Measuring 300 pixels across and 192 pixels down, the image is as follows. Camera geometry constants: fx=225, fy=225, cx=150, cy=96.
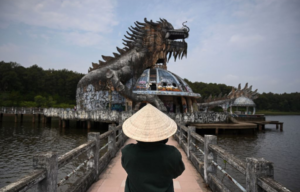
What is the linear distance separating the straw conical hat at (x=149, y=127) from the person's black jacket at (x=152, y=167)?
0.36 ft

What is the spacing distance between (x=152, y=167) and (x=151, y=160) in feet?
0.23

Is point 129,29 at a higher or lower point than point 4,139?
higher

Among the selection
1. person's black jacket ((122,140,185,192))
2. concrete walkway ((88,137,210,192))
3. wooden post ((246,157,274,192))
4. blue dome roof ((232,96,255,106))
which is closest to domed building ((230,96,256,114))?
blue dome roof ((232,96,255,106))

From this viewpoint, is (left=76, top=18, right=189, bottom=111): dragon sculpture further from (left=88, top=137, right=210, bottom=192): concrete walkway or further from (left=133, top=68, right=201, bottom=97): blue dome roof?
(left=88, top=137, right=210, bottom=192): concrete walkway

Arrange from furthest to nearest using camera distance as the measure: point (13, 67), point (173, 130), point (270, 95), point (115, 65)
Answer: point (270, 95) < point (13, 67) < point (115, 65) < point (173, 130)

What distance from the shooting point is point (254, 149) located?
48.1 ft

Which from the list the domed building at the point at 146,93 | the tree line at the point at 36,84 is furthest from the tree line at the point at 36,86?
the domed building at the point at 146,93

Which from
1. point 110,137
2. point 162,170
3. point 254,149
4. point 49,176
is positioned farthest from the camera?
point 254,149

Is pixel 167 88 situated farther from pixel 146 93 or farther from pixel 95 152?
pixel 95 152

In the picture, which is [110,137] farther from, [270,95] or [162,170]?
[270,95]

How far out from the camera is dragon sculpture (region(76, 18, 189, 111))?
20250 millimetres

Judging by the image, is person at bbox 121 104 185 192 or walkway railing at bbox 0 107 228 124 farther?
walkway railing at bbox 0 107 228 124

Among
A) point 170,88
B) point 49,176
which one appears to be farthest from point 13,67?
point 49,176

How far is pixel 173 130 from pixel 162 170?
17.2 inches
